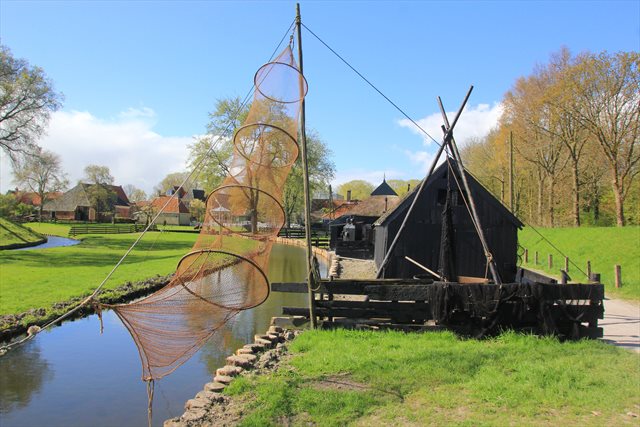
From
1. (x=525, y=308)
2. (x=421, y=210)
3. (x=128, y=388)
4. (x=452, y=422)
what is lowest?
(x=128, y=388)

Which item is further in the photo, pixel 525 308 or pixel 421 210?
pixel 421 210

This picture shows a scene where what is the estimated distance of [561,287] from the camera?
9461mm

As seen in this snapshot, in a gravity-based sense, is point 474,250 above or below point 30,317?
above

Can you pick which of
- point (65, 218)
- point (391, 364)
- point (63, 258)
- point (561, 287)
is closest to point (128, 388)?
point (391, 364)

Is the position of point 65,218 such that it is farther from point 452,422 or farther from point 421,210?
point 452,422

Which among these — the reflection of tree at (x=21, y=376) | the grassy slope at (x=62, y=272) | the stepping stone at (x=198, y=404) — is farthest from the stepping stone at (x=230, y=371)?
the reflection of tree at (x=21, y=376)

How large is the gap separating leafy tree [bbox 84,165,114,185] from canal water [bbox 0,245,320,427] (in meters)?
80.4

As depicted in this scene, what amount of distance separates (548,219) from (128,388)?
4295cm

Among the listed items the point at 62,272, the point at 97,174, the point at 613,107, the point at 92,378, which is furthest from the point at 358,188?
the point at 92,378

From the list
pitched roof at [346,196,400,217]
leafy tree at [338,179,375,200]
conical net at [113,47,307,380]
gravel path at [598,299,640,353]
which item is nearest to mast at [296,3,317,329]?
conical net at [113,47,307,380]

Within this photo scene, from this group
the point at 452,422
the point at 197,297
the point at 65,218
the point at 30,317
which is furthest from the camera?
the point at 65,218

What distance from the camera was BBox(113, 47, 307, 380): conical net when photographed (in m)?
6.31

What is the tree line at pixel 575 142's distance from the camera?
32.8 meters

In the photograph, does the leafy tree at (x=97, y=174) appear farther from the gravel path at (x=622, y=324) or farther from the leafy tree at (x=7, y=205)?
the gravel path at (x=622, y=324)
